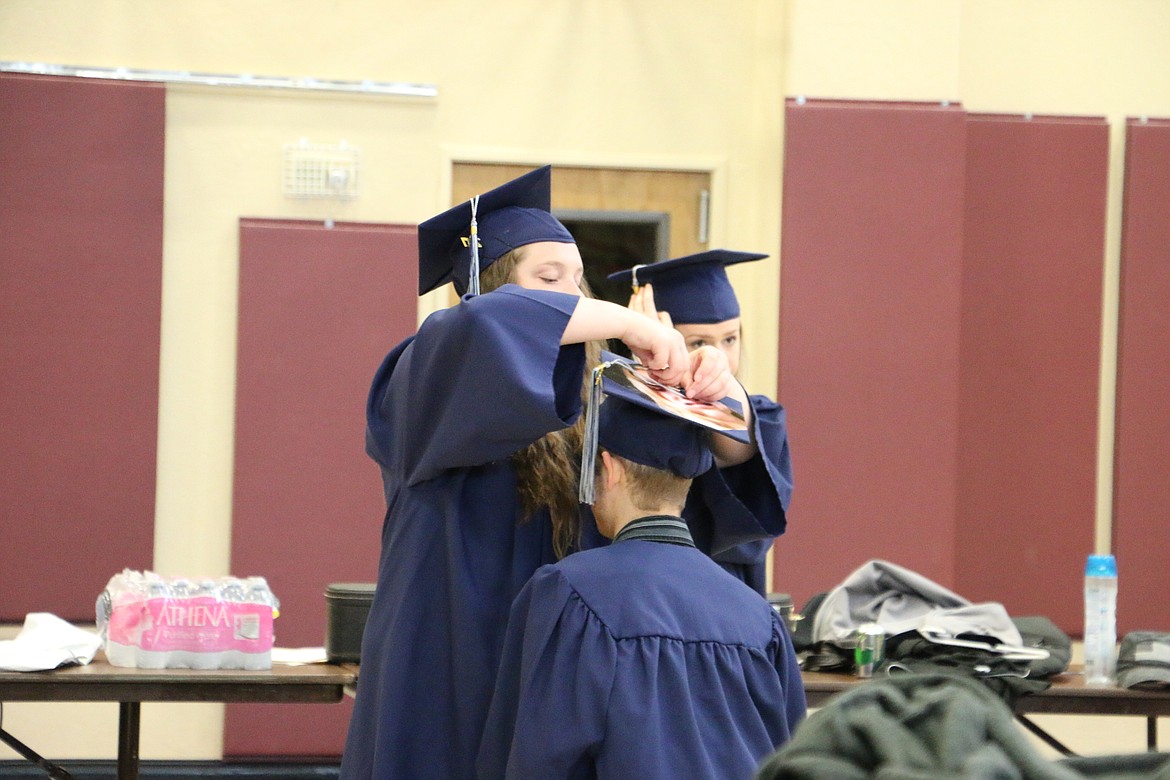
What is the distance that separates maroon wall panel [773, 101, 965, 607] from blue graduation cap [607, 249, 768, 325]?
71.1 inches

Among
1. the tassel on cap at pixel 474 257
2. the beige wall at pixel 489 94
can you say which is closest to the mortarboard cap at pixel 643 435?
the tassel on cap at pixel 474 257

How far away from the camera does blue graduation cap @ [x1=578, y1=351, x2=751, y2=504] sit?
6.66ft

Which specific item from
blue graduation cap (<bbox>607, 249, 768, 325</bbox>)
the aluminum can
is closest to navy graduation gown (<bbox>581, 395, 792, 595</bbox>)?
blue graduation cap (<bbox>607, 249, 768, 325</bbox>)

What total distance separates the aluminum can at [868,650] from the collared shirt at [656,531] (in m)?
1.62

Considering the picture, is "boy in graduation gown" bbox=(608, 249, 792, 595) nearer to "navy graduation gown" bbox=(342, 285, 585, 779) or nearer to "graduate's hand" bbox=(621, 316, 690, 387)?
"graduate's hand" bbox=(621, 316, 690, 387)

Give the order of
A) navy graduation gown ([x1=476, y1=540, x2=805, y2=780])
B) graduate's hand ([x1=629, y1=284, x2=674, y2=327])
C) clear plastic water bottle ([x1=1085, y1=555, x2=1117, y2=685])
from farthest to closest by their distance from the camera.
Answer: clear plastic water bottle ([x1=1085, y1=555, x2=1117, y2=685])
graduate's hand ([x1=629, y1=284, x2=674, y2=327])
navy graduation gown ([x1=476, y1=540, x2=805, y2=780])

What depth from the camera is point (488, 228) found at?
2.34 meters

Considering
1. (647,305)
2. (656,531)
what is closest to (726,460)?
(656,531)

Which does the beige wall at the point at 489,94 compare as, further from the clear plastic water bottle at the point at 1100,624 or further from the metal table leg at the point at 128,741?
the clear plastic water bottle at the point at 1100,624

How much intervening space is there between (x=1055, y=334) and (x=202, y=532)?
340 centimetres

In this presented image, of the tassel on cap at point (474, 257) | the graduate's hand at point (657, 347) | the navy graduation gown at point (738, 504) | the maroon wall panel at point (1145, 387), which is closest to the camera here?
the graduate's hand at point (657, 347)

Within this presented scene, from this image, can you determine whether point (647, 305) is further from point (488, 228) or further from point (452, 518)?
point (452, 518)

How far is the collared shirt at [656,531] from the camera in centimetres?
207

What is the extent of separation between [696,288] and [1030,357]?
2.52m
